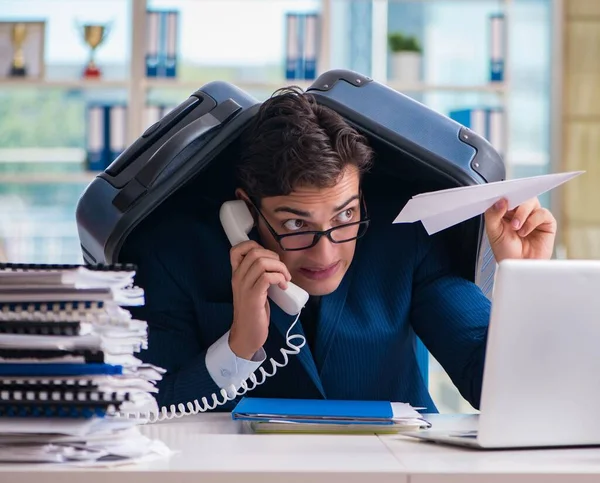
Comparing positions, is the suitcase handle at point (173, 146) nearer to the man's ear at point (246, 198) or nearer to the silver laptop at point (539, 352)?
the man's ear at point (246, 198)

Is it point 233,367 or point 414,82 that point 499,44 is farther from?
point 233,367

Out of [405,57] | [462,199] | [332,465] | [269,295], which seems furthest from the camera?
[405,57]

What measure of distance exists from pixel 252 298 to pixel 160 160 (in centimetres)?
30

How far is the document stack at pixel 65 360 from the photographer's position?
98cm

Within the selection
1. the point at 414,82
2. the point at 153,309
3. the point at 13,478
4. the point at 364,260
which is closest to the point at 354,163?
the point at 364,260

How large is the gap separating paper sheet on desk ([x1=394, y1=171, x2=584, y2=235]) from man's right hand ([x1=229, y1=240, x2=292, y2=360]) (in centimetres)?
32

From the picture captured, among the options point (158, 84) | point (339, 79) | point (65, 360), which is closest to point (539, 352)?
point (65, 360)

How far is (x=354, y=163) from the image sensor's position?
1.65m

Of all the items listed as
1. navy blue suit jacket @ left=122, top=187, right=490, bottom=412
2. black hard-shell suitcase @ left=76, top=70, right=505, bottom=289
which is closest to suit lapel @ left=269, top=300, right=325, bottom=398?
navy blue suit jacket @ left=122, top=187, right=490, bottom=412

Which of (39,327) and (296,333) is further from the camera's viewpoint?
(296,333)

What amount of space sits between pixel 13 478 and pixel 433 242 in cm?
108

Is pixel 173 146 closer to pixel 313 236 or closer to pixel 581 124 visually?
pixel 313 236

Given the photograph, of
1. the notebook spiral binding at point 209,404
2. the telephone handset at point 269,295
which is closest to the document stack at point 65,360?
the notebook spiral binding at point 209,404

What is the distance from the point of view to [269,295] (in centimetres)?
158
